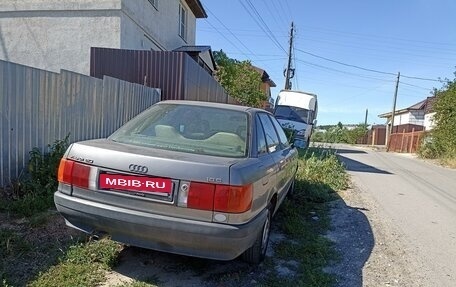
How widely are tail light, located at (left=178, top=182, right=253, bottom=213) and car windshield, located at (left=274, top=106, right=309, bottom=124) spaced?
56.0 ft

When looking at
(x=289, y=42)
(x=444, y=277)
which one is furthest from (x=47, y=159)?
(x=289, y=42)

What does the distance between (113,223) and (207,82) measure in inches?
345

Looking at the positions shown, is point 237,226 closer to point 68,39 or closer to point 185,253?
point 185,253

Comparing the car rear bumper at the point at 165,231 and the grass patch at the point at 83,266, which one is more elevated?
the car rear bumper at the point at 165,231

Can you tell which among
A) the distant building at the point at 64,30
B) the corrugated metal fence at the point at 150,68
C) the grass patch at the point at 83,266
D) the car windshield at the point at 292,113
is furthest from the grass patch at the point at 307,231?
the car windshield at the point at 292,113

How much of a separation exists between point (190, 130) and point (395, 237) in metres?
3.31

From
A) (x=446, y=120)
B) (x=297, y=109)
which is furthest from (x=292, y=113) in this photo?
(x=446, y=120)

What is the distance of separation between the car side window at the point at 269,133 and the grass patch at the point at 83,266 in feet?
6.24

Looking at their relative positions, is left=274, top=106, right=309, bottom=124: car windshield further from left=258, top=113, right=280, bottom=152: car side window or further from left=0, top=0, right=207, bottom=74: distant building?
left=258, top=113, right=280, bottom=152: car side window

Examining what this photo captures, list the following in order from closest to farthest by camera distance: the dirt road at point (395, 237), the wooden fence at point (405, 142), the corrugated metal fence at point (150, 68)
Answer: the dirt road at point (395, 237), the corrugated metal fence at point (150, 68), the wooden fence at point (405, 142)

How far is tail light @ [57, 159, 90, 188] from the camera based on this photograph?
9.21 feet

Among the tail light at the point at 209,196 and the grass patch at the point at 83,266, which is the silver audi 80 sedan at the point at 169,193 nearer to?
the tail light at the point at 209,196

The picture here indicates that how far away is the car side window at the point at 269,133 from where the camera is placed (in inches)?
155

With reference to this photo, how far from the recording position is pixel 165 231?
261cm
